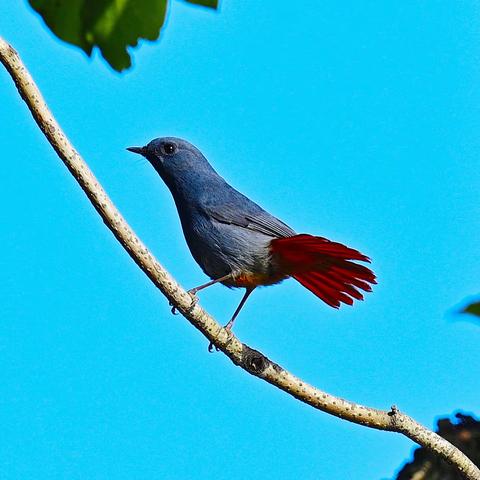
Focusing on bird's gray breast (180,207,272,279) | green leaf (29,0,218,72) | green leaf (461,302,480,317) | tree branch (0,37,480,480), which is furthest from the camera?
bird's gray breast (180,207,272,279)

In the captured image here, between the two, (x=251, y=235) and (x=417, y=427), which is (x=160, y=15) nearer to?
(x=417, y=427)

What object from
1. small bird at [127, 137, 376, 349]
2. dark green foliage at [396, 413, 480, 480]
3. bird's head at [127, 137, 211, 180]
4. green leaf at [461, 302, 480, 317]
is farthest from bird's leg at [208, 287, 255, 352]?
green leaf at [461, 302, 480, 317]

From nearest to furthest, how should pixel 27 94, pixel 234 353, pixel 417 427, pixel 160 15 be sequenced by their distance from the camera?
pixel 160 15 → pixel 27 94 → pixel 417 427 → pixel 234 353

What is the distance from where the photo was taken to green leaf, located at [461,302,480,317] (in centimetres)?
105

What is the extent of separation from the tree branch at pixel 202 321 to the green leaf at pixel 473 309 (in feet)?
4.29

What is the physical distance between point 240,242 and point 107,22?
3692 mm

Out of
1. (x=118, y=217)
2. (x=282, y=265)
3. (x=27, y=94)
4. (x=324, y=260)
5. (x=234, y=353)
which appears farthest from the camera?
(x=282, y=265)

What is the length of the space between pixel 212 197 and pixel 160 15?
402 cm

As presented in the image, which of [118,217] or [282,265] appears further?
[282,265]

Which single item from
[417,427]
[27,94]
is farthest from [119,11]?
[417,427]

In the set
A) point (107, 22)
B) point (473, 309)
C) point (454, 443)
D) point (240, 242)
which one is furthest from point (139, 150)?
point (473, 309)

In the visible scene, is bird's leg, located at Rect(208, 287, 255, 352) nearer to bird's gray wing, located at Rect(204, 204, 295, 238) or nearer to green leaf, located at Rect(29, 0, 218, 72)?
bird's gray wing, located at Rect(204, 204, 295, 238)

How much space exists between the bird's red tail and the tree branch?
1311 millimetres

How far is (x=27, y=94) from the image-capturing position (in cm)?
235
